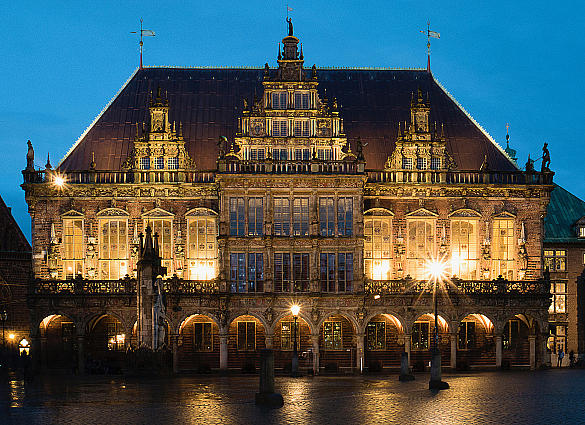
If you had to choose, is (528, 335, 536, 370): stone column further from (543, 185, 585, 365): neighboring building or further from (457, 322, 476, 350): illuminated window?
(543, 185, 585, 365): neighboring building

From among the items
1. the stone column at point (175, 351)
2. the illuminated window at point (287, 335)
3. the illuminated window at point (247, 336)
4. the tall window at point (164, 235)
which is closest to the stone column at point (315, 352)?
the illuminated window at point (287, 335)

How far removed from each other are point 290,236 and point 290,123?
8182 mm

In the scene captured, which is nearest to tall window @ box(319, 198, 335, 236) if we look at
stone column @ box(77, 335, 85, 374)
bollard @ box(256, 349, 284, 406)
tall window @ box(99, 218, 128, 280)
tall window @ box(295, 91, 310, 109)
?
tall window @ box(295, 91, 310, 109)

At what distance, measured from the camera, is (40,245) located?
54750 mm

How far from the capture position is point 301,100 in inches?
2184

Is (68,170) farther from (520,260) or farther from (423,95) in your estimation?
(520,260)

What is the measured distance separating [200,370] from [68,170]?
16.7 meters

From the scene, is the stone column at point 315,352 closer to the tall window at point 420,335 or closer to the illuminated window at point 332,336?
the illuminated window at point 332,336

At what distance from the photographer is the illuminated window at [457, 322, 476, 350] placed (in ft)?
182

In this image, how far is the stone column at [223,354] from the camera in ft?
168

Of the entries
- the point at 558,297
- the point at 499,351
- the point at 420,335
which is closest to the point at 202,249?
the point at 420,335

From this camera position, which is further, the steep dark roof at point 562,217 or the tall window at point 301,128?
the steep dark roof at point 562,217

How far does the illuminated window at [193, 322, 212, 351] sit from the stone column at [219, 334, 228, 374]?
2.68 metres

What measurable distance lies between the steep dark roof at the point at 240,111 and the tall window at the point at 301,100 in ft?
18.0
